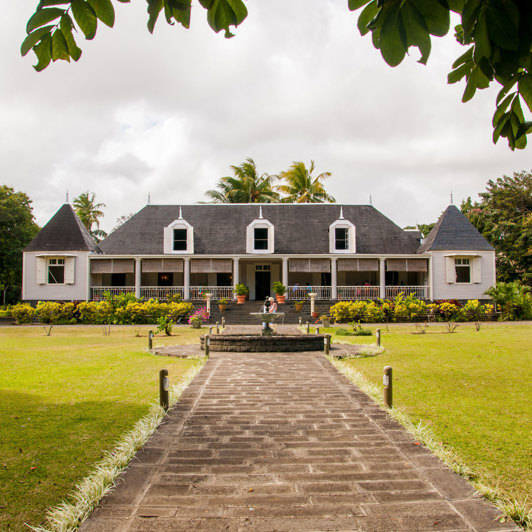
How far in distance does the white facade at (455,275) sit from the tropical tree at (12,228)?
93.5 feet

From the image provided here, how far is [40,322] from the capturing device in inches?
945

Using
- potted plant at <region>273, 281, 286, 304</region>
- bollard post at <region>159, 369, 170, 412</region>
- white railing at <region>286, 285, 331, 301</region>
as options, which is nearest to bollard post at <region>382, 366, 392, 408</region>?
bollard post at <region>159, 369, 170, 412</region>

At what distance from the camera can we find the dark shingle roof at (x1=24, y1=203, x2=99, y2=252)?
26875 millimetres

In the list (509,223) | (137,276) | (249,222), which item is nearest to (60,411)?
(137,276)

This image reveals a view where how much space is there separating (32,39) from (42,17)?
4.7 inches

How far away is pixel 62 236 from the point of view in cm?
2734

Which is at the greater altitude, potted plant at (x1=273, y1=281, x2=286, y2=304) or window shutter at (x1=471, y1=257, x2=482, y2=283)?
window shutter at (x1=471, y1=257, x2=482, y2=283)

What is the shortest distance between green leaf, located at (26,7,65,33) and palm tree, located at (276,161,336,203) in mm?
38694

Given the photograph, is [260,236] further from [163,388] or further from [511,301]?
[163,388]

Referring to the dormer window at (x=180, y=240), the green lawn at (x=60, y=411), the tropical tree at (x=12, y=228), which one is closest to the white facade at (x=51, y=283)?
the dormer window at (x=180, y=240)

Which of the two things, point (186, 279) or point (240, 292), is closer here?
point (240, 292)

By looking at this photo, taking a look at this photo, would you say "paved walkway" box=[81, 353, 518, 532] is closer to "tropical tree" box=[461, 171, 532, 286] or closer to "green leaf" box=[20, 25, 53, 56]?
"green leaf" box=[20, 25, 53, 56]

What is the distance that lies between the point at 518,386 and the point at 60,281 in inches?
1000

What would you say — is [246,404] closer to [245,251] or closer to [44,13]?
[44,13]
